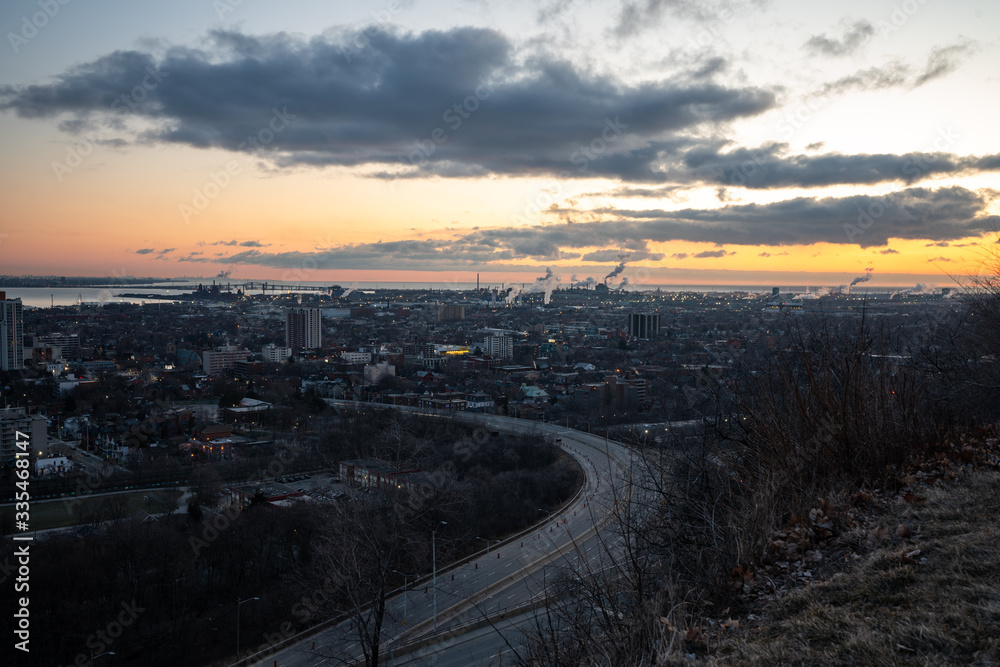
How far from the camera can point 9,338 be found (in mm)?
31844

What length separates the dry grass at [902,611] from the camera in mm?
1525

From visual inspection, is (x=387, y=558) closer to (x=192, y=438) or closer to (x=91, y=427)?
(x=192, y=438)

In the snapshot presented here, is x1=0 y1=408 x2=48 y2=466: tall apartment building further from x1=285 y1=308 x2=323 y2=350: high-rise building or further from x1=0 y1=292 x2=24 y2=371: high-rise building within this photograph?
x1=285 y1=308 x2=323 y2=350: high-rise building

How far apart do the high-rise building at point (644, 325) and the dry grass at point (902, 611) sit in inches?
1828

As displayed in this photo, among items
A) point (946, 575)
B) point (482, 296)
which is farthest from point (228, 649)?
point (482, 296)

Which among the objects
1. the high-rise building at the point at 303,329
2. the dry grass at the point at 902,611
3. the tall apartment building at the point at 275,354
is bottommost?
the tall apartment building at the point at 275,354

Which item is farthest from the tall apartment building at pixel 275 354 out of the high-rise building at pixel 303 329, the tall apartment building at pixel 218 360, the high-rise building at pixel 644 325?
the high-rise building at pixel 644 325

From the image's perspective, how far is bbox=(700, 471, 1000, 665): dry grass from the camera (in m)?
1.53

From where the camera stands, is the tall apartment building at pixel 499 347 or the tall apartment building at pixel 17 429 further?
the tall apartment building at pixel 499 347

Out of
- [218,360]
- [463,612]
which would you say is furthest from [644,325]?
[463,612]

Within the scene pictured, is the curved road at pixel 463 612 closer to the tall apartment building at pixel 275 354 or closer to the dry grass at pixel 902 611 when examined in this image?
the dry grass at pixel 902 611

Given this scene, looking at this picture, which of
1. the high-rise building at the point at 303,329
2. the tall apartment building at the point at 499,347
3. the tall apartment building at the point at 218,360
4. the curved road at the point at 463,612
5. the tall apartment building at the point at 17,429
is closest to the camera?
the curved road at the point at 463,612

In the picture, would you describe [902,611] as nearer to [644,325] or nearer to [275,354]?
[275,354]

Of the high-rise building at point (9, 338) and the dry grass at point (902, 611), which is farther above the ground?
the dry grass at point (902, 611)
